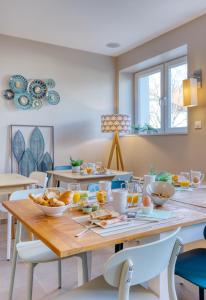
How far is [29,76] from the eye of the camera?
383cm

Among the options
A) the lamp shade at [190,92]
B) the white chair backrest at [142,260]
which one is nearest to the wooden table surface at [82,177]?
the lamp shade at [190,92]

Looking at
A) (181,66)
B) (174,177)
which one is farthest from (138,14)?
(174,177)

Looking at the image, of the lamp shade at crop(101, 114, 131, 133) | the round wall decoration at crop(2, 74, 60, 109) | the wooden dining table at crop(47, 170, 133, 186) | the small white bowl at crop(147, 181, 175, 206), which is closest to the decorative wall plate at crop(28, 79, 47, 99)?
the round wall decoration at crop(2, 74, 60, 109)

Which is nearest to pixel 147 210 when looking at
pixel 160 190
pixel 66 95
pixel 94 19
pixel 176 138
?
pixel 160 190

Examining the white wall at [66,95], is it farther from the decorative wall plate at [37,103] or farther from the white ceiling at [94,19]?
the white ceiling at [94,19]

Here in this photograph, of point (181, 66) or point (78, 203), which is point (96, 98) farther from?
point (78, 203)

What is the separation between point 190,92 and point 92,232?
242 cm

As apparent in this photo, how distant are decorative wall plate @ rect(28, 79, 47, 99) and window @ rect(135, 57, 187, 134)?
61.0 inches

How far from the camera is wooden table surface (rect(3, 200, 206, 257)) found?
990mm

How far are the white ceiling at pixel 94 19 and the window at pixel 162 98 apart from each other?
0.52m

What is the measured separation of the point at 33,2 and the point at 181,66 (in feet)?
6.62

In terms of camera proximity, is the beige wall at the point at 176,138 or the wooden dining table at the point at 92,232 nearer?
the wooden dining table at the point at 92,232

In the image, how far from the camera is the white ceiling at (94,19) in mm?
2865

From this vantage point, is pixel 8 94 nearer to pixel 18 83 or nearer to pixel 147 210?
pixel 18 83
